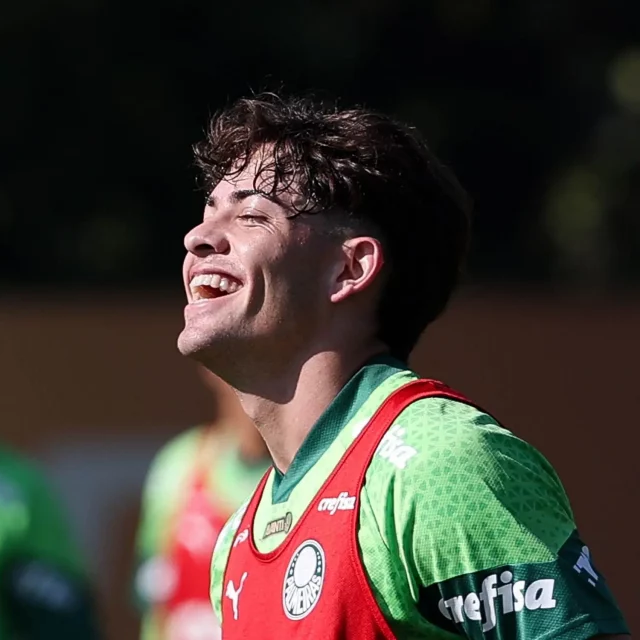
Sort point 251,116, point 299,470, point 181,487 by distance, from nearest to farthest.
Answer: point 299,470 < point 251,116 < point 181,487

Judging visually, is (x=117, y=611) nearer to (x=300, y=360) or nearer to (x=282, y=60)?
(x=282, y=60)

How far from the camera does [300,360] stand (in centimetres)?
288

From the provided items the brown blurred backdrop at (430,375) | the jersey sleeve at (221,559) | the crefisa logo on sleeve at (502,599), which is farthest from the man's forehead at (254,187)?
the brown blurred backdrop at (430,375)

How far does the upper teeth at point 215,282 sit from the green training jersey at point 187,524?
10.4 ft

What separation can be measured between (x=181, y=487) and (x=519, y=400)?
7.15 ft

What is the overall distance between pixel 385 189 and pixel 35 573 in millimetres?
3464

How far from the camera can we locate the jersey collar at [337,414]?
9.11 feet

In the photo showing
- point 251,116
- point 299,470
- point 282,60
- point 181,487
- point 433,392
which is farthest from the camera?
point 282,60

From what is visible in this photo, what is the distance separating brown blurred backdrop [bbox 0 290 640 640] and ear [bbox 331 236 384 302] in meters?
4.96

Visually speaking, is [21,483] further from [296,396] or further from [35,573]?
[296,396]

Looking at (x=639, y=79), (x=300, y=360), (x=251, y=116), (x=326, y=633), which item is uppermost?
(x=639, y=79)

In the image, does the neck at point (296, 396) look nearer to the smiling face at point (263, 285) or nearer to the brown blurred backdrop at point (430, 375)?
the smiling face at point (263, 285)

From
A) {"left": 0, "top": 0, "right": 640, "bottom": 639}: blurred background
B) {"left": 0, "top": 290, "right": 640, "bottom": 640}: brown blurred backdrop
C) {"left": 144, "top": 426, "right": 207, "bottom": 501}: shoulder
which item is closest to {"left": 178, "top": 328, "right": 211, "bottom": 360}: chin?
{"left": 144, "top": 426, "right": 207, "bottom": 501}: shoulder

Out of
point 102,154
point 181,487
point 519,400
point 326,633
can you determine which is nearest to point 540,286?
point 519,400
